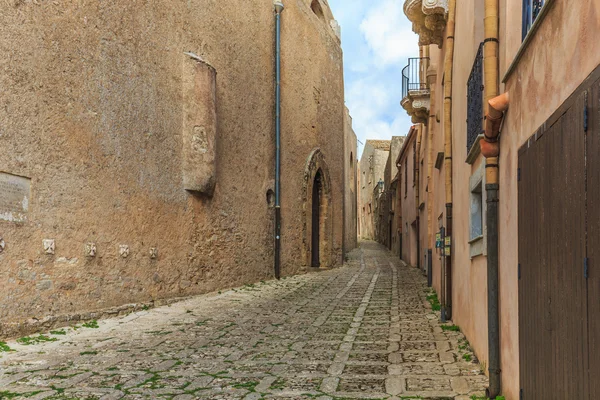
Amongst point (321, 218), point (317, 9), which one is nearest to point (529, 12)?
point (321, 218)

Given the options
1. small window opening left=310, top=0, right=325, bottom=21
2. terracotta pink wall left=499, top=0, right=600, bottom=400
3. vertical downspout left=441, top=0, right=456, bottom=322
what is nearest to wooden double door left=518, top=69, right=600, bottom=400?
terracotta pink wall left=499, top=0, right=600, bottom=400

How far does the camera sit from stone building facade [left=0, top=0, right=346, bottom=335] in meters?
7.12

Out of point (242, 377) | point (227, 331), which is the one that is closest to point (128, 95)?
point (227, 331)

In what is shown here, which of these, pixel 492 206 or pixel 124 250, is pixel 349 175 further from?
pixel 492 206

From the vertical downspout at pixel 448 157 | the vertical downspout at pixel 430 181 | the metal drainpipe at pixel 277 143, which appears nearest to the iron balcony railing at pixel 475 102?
the vertical downspout at pixel 448 157

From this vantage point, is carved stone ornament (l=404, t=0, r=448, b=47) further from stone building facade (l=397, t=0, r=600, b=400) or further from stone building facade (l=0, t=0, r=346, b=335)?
stone building facade (l=0, t=0, r=346, b=335)

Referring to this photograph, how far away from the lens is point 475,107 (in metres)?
5.72

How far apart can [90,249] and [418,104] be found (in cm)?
1022

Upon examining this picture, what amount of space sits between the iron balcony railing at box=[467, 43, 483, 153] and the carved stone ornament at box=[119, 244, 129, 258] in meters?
5.38

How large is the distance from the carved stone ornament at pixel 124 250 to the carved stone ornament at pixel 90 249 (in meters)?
0.63

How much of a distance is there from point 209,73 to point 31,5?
4.27 metres

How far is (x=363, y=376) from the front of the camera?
519 centimetres

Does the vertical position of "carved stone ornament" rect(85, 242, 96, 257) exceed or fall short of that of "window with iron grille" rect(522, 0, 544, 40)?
it falls short

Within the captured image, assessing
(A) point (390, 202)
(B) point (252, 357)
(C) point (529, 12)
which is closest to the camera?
(C) point (529, 12)
